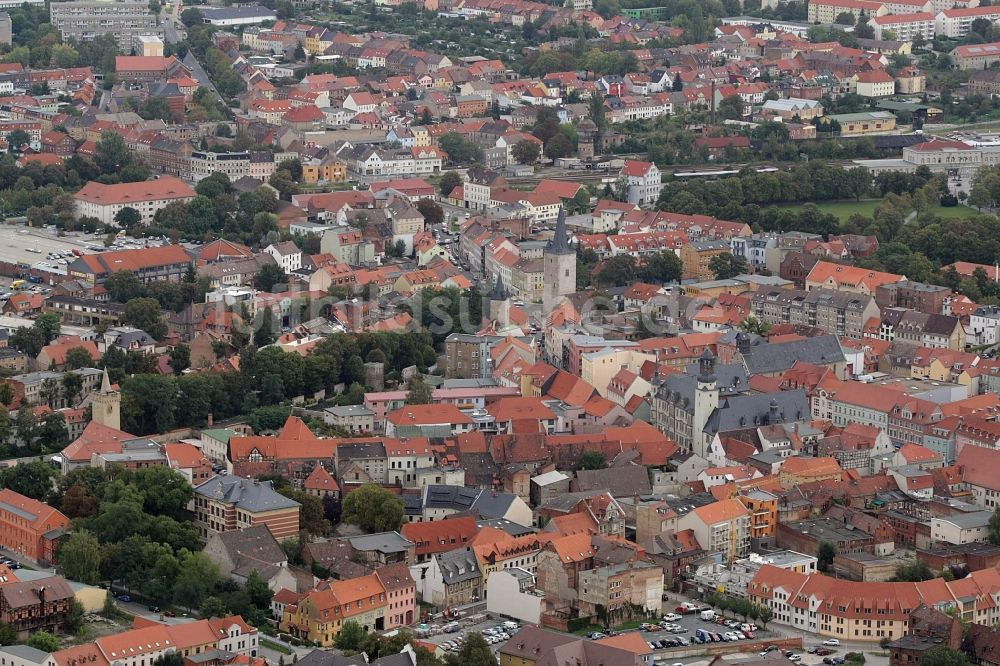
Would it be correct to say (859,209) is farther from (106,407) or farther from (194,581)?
(194,581)

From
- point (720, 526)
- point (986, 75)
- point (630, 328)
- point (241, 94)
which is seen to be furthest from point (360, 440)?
point (986, 75)

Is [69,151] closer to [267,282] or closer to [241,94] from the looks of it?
[241,94]

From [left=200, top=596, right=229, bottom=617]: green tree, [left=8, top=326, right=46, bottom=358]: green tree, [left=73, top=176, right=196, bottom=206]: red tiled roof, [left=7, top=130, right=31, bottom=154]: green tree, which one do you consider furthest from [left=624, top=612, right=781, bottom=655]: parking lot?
[left=7, top=130, right=31, bottom=154]: green tree

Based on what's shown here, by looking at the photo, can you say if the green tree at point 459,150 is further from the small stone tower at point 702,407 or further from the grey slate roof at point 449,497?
the grey slate roof at point 449,497

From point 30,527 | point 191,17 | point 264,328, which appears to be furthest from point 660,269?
point 191,17

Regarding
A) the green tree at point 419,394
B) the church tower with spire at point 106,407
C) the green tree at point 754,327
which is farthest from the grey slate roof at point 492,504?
the green tree at point 754,327

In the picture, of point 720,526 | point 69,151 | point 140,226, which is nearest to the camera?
point 720,526
